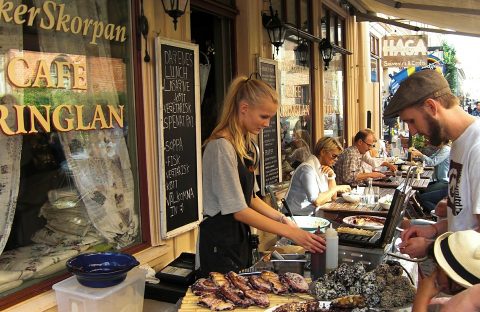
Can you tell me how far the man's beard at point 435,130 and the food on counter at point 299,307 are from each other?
1.01 metres

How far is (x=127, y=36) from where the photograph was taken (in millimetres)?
3666

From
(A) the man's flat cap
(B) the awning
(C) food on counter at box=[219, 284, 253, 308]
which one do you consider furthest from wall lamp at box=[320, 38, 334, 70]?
(C) food on counter at box=[219, 284, 253, 308]

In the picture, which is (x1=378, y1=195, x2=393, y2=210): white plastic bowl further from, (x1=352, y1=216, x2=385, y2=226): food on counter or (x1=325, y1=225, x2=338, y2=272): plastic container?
(x1=325, y1=225, x2=338, y2=272): plastic container

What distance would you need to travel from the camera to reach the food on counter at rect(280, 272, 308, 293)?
2.19 m

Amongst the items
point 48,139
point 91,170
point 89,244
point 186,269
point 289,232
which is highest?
point 48,139

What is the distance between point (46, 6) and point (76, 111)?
0.69m

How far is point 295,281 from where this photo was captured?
2.23 metres

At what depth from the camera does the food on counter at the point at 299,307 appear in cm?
196

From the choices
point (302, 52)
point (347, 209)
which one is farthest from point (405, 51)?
point (347, 209)

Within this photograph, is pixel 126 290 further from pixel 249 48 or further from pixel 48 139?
pixel 249 48

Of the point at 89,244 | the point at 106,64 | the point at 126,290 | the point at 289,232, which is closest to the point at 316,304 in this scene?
the point at 289,232

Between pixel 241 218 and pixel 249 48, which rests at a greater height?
pixel 249 48

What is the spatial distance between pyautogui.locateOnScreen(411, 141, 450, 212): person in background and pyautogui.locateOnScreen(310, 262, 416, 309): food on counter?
567cm

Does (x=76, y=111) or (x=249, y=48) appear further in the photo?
(x=249, y=48)
